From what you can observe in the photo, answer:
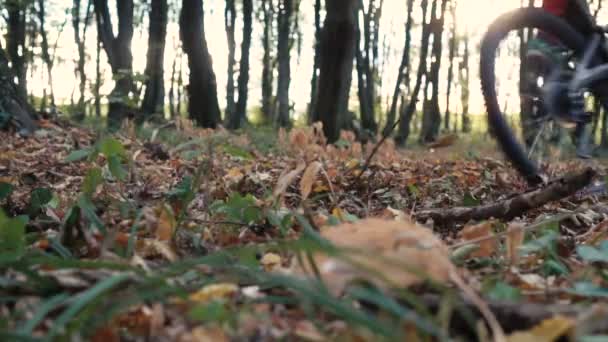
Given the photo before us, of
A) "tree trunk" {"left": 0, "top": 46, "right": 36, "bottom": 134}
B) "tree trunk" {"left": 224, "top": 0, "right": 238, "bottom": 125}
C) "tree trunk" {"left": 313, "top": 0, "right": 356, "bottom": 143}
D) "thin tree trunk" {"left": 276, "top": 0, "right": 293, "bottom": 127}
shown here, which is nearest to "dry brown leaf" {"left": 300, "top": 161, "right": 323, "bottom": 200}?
"tree trunk" {"left": 0, "top": 46, "right": 36, "bottom": 134}

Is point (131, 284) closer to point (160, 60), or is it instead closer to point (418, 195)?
point (418, 195)

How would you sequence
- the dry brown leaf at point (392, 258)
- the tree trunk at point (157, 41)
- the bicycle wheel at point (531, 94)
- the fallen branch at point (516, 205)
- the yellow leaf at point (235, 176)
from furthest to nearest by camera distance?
the tree trunk at point (157, 41), the bicycle wheel at point (531, 94), the yellow leaf at point (235, 176), the fallen branch at point (516, 205), the dry brown leaf at point (392, 258)

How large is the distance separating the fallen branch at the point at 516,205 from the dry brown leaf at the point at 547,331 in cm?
100

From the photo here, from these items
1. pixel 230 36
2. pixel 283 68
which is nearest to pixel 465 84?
pixel 230 36

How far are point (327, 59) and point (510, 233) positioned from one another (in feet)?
22.9

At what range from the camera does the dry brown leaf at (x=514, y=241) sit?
117 centimetres

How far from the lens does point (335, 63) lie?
7980mm

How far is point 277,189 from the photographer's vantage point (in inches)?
58.9

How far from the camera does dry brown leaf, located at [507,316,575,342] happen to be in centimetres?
66

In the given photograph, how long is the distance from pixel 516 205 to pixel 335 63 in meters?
6.28

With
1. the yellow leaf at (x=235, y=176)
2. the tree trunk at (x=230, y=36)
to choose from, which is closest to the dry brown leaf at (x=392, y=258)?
the yellow leaf at (x=235, y=176)

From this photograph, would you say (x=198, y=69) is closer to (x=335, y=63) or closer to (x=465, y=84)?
(x=335, y=63)

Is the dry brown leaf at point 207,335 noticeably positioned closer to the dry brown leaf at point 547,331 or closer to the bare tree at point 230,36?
the dry brown leaf at point 547,331

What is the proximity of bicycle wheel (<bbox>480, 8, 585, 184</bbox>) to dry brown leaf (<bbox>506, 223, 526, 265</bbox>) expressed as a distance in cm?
202
